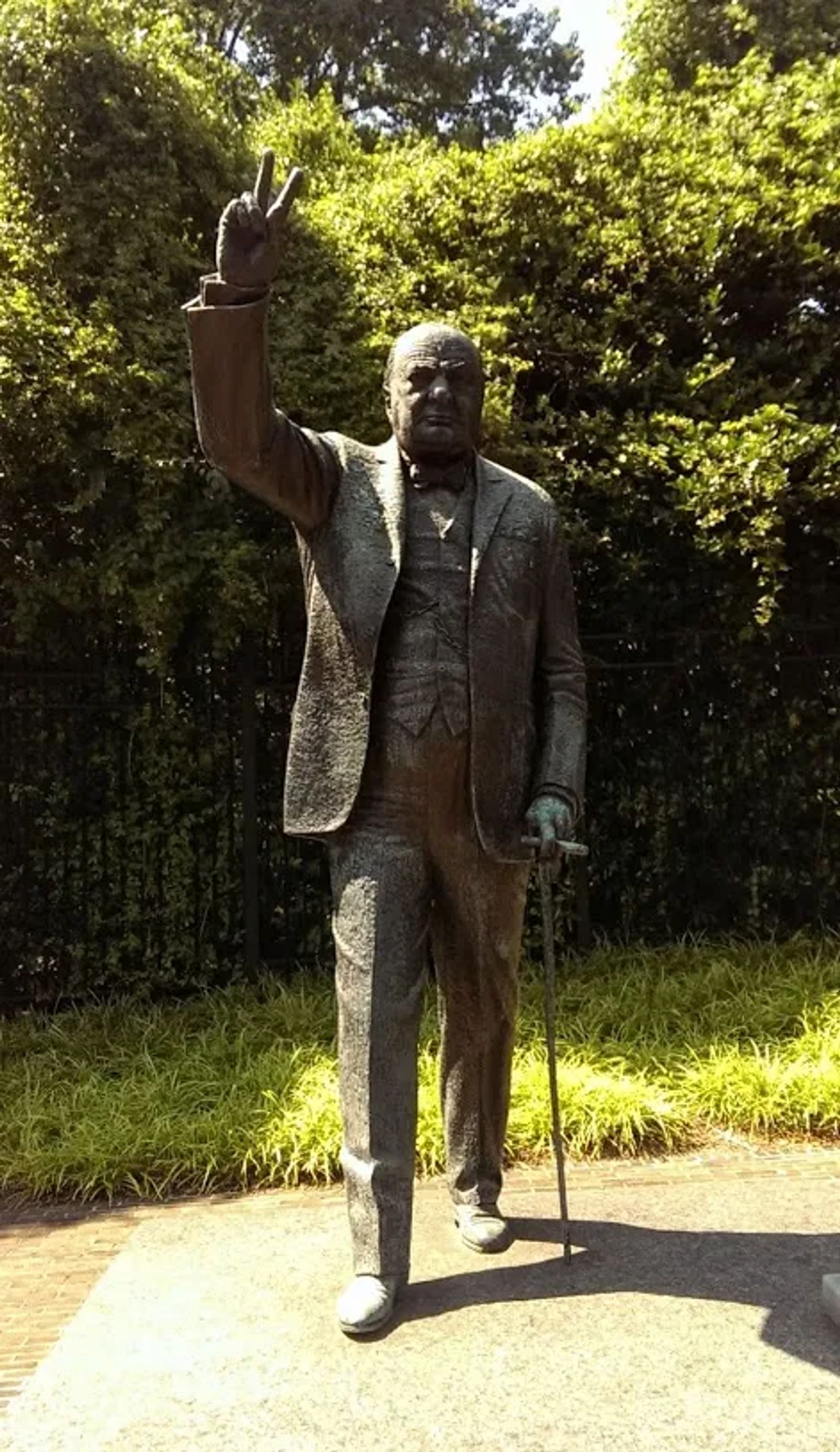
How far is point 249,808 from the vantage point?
676 centimetres

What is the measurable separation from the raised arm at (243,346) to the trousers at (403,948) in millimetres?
722

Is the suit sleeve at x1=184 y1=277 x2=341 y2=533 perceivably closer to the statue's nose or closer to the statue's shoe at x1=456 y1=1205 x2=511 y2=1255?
the statue's nose

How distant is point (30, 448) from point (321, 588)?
3873mm

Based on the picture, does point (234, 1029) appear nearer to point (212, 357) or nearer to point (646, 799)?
point (646, 799)

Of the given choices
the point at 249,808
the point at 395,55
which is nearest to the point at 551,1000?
the point at 249,808

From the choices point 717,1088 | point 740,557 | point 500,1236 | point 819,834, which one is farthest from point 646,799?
point 500,1236

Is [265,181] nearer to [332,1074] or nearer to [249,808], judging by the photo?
[332,1074]

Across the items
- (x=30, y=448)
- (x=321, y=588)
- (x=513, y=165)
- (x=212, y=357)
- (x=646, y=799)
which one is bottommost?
(x=646, y=799)

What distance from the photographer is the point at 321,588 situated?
9.54 feet

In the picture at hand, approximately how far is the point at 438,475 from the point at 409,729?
684 mm

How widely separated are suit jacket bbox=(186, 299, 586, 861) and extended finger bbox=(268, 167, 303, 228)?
45cm

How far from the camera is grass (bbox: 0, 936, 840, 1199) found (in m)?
4.50

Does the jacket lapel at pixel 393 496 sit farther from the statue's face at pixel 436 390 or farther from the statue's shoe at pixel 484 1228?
the statue's shoe at pixel 484 1228

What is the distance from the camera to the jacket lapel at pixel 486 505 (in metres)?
2.90
